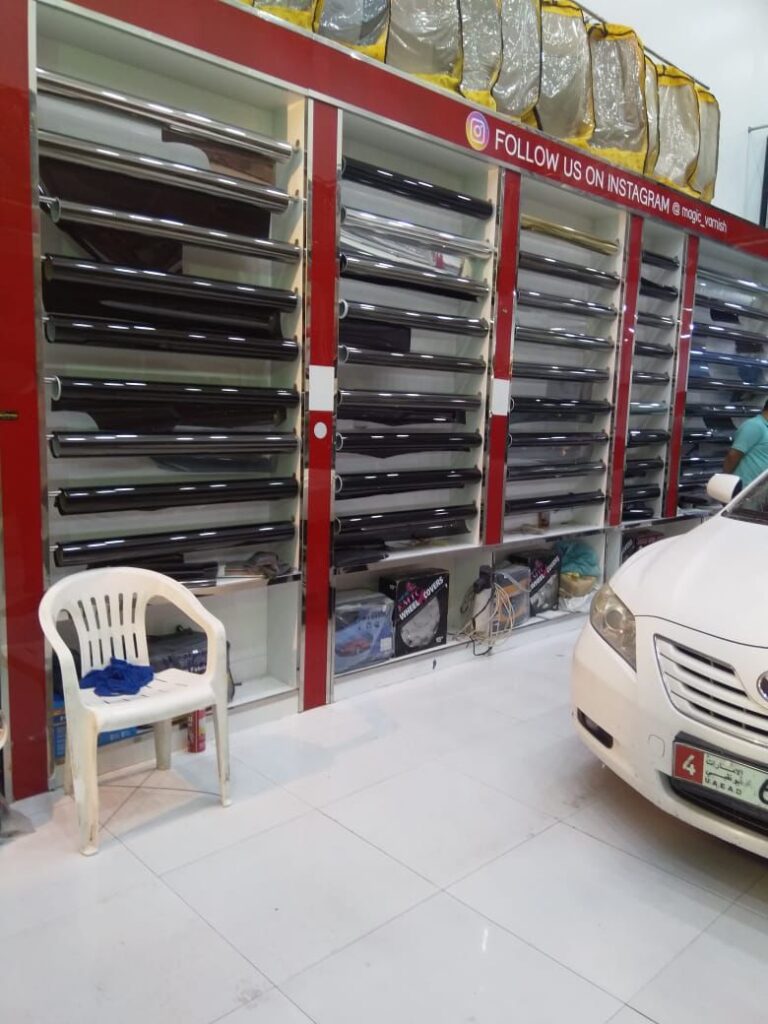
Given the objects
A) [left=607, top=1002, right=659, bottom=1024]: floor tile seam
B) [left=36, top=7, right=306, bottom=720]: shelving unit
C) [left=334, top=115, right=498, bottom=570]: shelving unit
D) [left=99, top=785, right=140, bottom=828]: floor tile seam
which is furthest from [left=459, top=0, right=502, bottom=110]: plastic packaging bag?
[left=607, top=1002, right=659, bottom=1024]: floor tile seam

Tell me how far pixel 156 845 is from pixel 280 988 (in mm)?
766

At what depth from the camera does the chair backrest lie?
8.73 feet

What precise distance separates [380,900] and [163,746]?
1119 mm

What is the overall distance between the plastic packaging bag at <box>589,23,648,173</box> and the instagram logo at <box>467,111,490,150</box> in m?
1.11

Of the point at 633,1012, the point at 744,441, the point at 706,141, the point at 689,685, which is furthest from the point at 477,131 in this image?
the point at 633,1012

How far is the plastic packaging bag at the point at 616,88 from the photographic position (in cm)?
461

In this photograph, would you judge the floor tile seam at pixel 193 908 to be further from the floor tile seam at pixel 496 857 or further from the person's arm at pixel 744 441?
the person's arm at pixel 744 441

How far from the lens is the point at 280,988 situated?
1813 mm

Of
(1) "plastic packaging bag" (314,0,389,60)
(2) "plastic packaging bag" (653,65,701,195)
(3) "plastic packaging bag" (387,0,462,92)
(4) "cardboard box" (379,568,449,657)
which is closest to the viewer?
(1) "plastic packaging bag" (314,0,389,60)

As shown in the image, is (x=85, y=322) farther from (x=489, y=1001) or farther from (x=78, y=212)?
(x=489, y=1001)

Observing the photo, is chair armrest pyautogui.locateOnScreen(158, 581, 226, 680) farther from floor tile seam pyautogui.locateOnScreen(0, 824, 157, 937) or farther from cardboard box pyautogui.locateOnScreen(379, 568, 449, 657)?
cardboard box pyautogui.locateOnScreen(379, 568, 449, 657)

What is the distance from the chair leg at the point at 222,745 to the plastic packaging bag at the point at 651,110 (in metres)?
4.46

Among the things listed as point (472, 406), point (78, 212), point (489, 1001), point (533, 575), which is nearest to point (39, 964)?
point (489, 1001)

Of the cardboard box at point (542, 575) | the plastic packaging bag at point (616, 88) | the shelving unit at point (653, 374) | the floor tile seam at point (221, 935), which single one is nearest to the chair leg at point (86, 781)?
the floor tile seam at point (221, 935)
